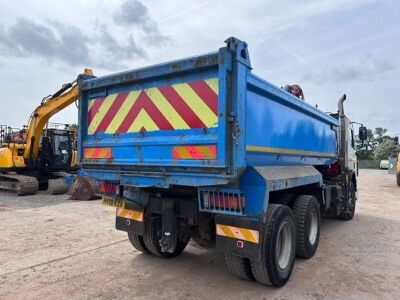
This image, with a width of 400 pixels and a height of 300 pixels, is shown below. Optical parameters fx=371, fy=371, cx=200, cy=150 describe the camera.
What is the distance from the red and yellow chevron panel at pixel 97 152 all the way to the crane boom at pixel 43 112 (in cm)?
860

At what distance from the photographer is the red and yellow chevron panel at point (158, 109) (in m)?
3.86

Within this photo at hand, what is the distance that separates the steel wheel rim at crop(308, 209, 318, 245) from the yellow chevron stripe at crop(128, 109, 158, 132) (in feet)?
9.11

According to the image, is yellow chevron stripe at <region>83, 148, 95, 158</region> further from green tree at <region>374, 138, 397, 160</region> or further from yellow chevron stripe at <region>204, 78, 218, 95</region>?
green tree at <region>374, 138, 397, 160</region>

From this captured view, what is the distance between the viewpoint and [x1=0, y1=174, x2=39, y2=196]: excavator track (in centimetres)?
1311

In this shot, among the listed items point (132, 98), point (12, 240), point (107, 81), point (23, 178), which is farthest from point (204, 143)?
point (23, 178)

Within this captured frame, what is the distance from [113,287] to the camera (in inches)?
168

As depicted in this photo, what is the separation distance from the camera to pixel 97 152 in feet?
16.0

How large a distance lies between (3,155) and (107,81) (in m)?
11.5

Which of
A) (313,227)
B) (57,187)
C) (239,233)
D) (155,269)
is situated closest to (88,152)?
(155,269)

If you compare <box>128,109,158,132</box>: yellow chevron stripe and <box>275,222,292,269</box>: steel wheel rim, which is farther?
<box>275,222,292,269</box>: steel wheel rim

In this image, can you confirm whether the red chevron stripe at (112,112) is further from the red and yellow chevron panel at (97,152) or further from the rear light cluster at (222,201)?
the rear light cluster at (222,201)

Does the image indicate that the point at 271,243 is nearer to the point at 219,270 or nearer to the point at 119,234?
the point at 219,270

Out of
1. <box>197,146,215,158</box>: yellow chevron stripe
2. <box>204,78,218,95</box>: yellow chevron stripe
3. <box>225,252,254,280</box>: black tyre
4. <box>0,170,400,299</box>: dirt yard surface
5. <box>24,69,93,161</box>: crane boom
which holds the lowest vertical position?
<box>0,170,400,299</box>: dirt yard surface

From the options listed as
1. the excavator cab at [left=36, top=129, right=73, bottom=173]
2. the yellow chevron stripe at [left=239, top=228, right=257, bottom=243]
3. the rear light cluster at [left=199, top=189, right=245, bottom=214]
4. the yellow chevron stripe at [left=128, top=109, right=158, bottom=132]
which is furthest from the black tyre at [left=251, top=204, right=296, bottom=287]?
the excavator cab at [left=36, top=129, right=73, bottom=173]
